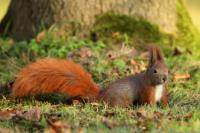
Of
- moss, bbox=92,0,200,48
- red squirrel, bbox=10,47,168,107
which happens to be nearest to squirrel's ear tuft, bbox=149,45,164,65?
red squirrel, bbox=10,47,168,107

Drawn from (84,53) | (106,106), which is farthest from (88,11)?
(106,106)

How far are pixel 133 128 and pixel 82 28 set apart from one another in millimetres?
4018

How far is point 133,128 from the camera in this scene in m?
5.45

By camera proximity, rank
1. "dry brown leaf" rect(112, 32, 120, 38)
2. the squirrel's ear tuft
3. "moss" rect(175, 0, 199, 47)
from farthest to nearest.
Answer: "moss" rect(175, 0, 199, 47) → "dry brown leaf" rect(112, 32, 120, 38) → the squirrel's ear tuft

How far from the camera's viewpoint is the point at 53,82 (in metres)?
7.14

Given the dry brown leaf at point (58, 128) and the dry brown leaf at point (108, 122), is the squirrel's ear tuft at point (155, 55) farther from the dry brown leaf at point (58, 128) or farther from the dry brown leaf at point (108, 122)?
the dry brown leaf at point (58, 128)

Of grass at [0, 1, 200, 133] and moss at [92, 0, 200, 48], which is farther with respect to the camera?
moss at [92, 0, 200, 48]

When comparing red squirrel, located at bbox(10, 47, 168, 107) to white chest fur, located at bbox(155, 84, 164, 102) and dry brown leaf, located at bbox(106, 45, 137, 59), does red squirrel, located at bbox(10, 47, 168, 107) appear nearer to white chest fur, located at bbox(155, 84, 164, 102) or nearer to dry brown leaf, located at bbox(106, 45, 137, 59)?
white chest fur, located at bbox(155, 84, 164, 102)

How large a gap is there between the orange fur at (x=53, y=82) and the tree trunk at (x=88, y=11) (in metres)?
2.16

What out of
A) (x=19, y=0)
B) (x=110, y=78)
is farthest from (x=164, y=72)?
(x=19, y=0)

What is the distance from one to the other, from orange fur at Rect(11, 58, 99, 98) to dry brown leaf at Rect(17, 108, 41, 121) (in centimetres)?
97

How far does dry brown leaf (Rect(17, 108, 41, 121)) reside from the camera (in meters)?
5.93

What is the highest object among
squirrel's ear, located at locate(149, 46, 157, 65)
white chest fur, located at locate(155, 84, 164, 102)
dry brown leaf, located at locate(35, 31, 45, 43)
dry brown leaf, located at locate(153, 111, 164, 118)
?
dry brown leaf, located at locate(35, 31, 45, 43)

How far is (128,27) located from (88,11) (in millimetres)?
559
